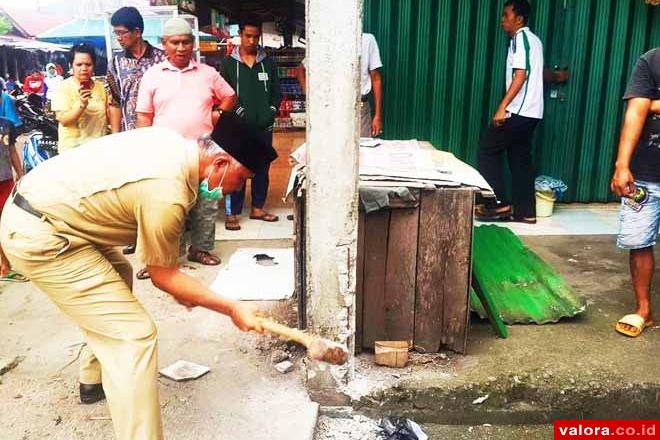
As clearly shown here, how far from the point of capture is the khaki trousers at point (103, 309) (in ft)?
7.61

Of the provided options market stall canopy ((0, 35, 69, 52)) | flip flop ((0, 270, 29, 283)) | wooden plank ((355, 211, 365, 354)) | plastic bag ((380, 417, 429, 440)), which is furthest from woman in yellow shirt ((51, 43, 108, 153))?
market stall canopy ((0, 35, 69, 52))

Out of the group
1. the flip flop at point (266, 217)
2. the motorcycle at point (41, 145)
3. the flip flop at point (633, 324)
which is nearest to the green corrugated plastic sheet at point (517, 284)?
the flip flop at point (633, 324)

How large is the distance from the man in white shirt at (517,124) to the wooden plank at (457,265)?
2.29 m

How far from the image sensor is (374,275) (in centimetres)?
330

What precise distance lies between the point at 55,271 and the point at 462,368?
205cm

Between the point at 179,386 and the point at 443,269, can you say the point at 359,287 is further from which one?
the point at 179,386

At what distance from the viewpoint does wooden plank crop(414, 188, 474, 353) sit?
320 centimetres

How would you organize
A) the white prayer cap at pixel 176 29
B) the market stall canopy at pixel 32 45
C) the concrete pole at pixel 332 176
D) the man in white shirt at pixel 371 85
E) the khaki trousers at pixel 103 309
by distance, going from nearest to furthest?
the khaki trousers at pixel 103 309
the concrete pole at pixel 332 176
the white prayer cap at pixel 176 29
the man in white shirt at pixel 371 85
the market stall canopy at pixel 32 45

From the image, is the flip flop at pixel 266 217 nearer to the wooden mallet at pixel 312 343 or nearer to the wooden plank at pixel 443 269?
the wooden plank at pixel 443 269

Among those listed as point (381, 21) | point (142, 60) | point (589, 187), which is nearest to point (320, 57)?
point (142, 60)

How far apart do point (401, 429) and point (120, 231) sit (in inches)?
63.1

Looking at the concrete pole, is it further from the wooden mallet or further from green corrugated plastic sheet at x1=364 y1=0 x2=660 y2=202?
green corrugated plastic sheet at x1=364 y1=0 x2=660 y2=202

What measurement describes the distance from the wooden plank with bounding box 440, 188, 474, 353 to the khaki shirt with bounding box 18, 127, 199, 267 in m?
1.44

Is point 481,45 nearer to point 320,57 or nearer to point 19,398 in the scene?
point 320,57
